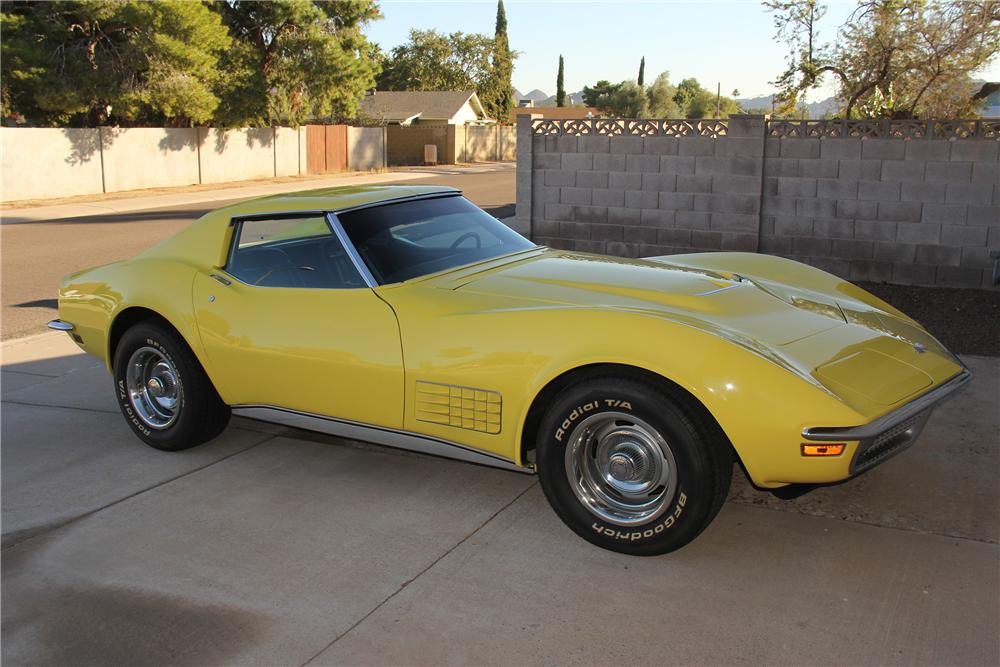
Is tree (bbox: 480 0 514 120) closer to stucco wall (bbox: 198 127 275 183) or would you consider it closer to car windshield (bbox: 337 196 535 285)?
stucco wall (bbox: 198 127 275 183)

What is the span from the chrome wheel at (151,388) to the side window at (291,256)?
0.76 m

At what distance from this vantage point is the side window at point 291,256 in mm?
4484

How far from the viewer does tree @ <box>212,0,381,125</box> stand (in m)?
29.5

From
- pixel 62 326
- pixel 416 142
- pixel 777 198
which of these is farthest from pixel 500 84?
pixel 62 326

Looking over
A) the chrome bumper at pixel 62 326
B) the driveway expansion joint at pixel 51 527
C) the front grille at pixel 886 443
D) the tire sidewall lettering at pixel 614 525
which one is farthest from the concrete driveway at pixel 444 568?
the chrome bumper at pixel 62 326

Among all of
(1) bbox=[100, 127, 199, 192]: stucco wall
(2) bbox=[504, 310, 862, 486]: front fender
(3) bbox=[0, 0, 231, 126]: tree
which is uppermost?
(3) bbox=[0, 0, 231, 126]: tree

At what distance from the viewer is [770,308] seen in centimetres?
412

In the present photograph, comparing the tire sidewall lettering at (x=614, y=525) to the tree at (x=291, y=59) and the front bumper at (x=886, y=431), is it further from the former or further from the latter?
the tree at (x=291, y=59)

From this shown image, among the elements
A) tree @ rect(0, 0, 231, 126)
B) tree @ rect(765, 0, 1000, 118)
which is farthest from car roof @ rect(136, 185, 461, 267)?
tree @ rect(0, 0, 231, 126)

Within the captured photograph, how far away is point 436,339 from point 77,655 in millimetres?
1848

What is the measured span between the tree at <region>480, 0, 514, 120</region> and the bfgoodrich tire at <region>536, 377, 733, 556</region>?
228 ft

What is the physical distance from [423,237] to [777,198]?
6.39m

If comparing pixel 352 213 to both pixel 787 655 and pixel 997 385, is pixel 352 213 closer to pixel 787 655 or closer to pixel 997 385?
pixel 787 655

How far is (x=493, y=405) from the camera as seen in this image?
3818mm
